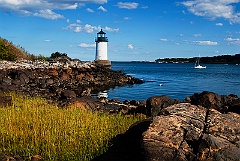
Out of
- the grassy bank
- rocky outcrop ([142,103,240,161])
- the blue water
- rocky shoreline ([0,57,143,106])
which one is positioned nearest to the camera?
rocky outcrop ([142,103,240,161])

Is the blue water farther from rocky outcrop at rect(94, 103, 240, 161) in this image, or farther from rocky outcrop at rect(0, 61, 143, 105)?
rocky outcrop at rect(94, 103, 240, 161)

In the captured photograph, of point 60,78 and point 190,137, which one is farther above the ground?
point 190,137

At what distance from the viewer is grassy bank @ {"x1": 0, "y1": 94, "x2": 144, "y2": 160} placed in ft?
26.3

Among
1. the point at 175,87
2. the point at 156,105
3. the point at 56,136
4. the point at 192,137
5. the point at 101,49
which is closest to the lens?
the point at 192,137

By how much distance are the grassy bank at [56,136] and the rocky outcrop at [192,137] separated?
87.2 inches

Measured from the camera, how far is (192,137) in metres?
6.15

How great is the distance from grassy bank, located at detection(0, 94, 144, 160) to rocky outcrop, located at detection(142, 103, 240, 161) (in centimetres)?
221

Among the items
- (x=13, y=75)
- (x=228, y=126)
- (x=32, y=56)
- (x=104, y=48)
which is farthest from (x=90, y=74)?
(x=228, y=126)

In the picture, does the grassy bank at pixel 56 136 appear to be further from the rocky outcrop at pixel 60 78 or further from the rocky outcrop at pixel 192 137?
the rocky outcrop at pixel 60 78

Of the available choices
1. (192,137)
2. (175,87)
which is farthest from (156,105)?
(175,87)

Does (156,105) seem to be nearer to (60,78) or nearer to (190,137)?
(190,137)

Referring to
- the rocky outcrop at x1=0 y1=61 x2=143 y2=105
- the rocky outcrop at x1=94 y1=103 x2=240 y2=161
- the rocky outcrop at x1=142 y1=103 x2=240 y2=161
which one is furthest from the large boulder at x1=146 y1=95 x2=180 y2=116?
the rocky outcrop at x1=0 y1=61 x2=143 y2=105

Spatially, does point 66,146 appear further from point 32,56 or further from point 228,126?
point 32,56

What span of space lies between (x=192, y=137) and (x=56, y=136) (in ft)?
12.6
